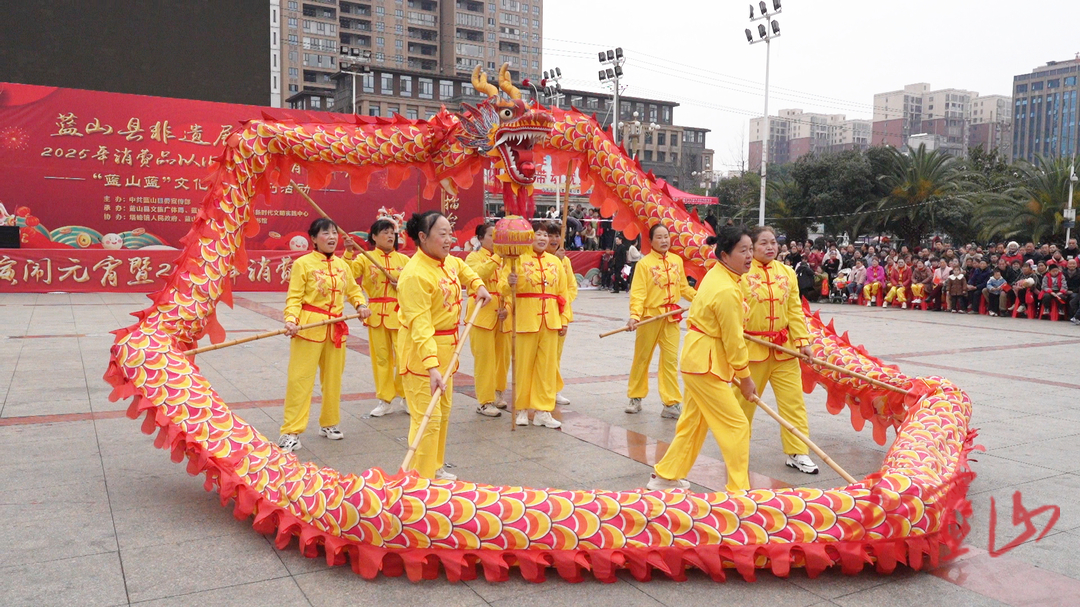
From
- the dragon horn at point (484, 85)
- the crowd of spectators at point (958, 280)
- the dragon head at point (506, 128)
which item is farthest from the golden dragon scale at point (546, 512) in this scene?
A: the crowd of spectators at point (958, 280)

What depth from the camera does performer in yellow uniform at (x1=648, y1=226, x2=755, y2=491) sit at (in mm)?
3887

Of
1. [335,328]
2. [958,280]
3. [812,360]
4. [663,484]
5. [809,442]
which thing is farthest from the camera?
[958,280]

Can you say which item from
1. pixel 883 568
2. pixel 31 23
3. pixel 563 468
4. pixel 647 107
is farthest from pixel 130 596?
pixel 647 107

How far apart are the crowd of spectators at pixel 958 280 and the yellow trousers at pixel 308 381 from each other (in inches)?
415

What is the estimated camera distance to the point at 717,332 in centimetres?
396

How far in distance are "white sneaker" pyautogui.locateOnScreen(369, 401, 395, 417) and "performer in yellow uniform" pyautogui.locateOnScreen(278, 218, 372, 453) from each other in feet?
2.22

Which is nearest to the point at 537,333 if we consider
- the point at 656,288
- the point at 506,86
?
the point at 656,288

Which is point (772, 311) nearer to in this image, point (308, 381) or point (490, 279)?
point (490, 279)

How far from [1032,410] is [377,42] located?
231 ft

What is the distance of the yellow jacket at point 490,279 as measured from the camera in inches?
244

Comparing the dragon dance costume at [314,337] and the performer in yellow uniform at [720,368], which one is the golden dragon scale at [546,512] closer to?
the performer in yellow uniform at [720,368]

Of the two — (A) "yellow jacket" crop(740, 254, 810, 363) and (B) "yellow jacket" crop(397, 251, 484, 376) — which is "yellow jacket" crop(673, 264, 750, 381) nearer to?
(A) "yellow jacket" crop(740, 254, 810, 363)

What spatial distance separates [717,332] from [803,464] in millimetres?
1323

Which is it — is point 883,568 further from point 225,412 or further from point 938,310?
point 938,310
